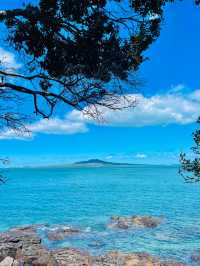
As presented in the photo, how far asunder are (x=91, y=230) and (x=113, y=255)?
15378 mm

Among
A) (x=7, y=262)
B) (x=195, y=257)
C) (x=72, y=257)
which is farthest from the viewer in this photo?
(x=195, y=257)

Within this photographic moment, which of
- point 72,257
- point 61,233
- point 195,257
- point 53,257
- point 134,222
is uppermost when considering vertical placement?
point 134,222

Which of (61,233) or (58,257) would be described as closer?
(58,257)

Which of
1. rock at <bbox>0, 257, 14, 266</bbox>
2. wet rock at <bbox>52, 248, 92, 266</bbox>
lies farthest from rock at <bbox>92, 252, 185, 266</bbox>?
rock at <bbox>0, 257, 14, 266</bbox>

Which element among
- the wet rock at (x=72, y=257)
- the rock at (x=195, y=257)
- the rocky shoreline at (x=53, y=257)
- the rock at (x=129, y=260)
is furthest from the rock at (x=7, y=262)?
→ the rock at (x=195, y=257)

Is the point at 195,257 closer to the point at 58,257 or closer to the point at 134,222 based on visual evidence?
the point at 58,257

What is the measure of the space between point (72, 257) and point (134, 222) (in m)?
20.4

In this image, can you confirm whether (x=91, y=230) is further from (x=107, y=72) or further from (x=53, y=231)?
(x=107, y=72)

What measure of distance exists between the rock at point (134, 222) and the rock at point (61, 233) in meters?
5.51

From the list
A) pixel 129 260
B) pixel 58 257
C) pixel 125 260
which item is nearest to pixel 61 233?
pixel 58 257

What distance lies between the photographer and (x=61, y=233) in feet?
155

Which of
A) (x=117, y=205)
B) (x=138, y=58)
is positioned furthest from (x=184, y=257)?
(x=117, y=205)

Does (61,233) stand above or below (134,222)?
below

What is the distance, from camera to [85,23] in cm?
1327
